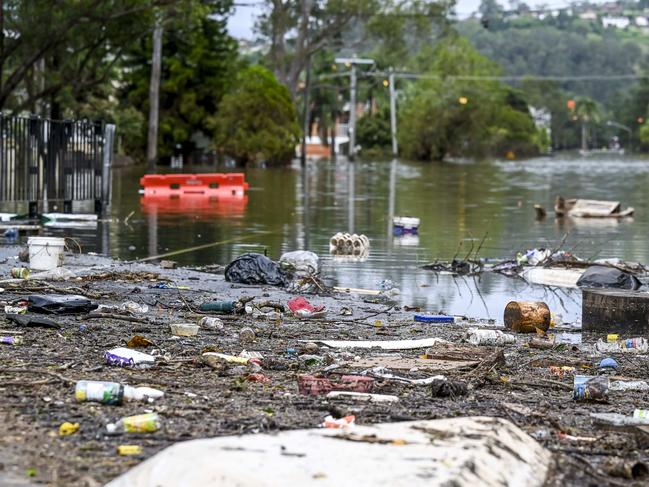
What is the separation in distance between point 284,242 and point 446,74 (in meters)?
102

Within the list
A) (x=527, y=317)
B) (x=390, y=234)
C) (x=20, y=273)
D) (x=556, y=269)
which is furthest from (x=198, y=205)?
(x=527, y=317)

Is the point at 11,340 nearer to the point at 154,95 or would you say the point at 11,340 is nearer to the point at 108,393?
the point at 108,393

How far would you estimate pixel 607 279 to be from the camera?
46.7 ft

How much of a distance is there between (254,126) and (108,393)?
62184mm

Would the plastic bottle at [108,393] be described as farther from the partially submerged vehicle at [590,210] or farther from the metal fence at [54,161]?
the partially submerged vehicle at [590,210]

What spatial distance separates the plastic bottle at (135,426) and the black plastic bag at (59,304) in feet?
14.9

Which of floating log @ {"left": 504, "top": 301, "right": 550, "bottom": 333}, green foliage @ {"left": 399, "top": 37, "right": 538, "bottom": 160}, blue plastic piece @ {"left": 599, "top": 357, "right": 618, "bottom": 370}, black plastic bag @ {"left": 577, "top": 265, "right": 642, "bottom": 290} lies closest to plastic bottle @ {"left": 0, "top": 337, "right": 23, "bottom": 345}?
blue plastic piece @ {"left": 599, "top": 357, "right": 618, "bottom": 370}

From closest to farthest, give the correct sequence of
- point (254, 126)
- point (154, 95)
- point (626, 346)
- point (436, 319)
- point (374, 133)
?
point (626, 346)
point (436, 319)
point (154, 95)
point (254, 126)
point (374, 133)

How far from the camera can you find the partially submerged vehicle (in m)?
26.4

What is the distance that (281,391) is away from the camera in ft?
25.0

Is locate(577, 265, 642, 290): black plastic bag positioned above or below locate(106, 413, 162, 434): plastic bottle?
below

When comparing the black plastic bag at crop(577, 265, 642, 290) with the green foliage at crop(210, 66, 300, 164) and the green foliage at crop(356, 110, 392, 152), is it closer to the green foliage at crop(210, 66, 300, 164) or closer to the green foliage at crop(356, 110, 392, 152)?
the green foliage at crop(210, 66, 300, 164)

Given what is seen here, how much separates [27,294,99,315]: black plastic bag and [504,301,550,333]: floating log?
3.57m

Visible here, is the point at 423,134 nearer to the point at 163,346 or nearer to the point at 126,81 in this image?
the point at 126,81
